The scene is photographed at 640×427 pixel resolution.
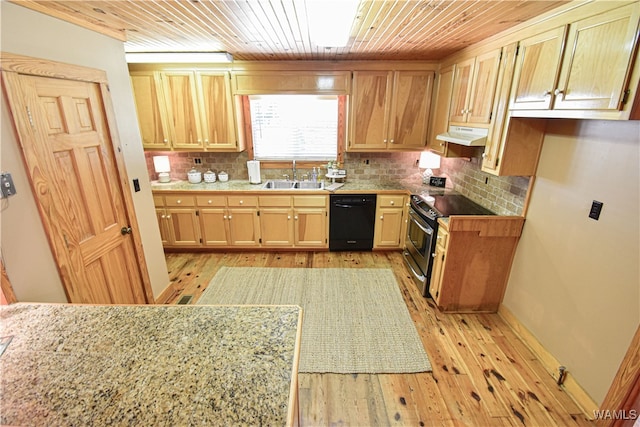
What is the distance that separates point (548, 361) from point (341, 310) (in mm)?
1681

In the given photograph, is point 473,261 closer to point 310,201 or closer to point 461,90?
point 461,90

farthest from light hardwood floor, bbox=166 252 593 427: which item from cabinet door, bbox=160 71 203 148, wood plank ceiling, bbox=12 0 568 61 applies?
cabinet door, bbox=160 71 203 148

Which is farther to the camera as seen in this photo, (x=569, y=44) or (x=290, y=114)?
(x=290, y=114)

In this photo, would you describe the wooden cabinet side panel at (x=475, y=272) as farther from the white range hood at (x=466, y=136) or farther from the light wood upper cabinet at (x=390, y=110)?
the light wood upper cabinet at (x=390, y=110)

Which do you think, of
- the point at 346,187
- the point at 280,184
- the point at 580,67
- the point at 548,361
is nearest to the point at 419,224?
the point at 346,187

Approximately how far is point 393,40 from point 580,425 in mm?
3209

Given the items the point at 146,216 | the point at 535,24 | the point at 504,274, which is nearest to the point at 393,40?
the point at 535,24

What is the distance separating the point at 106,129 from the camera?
212 centimetres

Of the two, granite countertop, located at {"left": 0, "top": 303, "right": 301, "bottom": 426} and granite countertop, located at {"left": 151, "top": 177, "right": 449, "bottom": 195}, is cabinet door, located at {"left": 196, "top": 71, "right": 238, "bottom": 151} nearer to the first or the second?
granite countertop, located at {"left": 151, "top": 177, "right": 449, "bottom": 195}

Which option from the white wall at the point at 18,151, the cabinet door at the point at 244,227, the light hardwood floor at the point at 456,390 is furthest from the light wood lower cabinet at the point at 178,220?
the light hardwood floor at the point at 456,390

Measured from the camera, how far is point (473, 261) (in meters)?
2.66

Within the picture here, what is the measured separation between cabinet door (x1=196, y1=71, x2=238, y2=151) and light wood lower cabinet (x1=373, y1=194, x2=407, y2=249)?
214cm

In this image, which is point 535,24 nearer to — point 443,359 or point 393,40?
point 393,40

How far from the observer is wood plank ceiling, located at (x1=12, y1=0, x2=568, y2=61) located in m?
1.76
